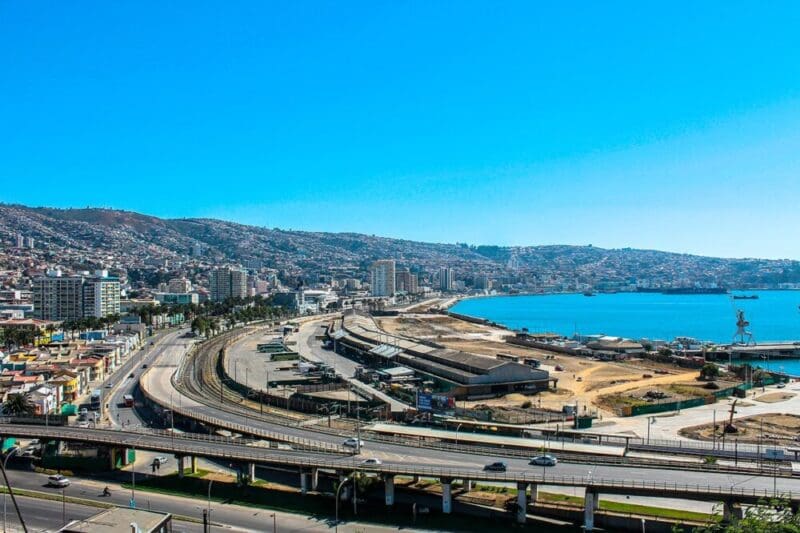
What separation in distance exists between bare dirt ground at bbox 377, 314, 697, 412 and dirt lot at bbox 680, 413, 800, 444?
26.6 ft

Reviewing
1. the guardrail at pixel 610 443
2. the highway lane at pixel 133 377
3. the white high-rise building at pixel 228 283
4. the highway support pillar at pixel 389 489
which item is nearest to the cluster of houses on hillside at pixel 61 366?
the highway lane at pixel 133 377

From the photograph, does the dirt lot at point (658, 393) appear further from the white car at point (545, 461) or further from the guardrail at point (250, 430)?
the guardrail at point (250, 430)

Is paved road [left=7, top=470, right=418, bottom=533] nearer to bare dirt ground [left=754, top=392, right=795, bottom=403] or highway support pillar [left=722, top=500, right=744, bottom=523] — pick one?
highway support pillar [left=722, top=500, right=744, bottom=523]

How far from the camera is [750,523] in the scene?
1808 centimetres

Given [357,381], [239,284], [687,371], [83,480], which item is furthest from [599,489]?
[239,284]

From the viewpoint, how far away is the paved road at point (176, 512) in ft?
82.9

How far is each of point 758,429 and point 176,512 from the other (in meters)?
35.1

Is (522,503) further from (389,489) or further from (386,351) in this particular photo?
(386,351)

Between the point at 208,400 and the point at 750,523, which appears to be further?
the point at 208,400

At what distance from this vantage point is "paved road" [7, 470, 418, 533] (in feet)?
82.9

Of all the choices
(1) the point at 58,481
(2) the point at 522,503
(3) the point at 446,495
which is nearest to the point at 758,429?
(2) the point at 522,503

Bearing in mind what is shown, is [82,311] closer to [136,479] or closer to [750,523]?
[136,479]

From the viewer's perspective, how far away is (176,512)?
26.8m

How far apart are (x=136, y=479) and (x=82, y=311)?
324 ft
